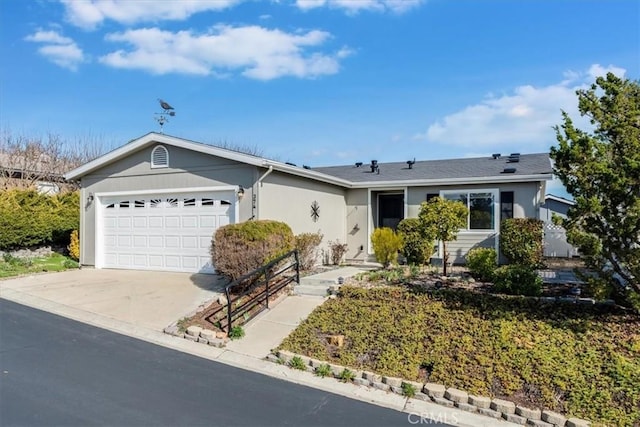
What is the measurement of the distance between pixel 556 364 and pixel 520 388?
0.68 m

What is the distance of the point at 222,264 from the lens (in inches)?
341

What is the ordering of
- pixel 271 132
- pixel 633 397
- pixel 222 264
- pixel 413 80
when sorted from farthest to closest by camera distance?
pixel 271 132
pixel 413 80
pixel 222 264
pixel 633 397

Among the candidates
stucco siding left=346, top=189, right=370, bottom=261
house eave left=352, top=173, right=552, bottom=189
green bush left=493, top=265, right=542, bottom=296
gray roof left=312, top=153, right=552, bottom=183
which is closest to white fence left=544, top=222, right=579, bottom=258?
gray roof left=312, top=153, right=552, bottom=183

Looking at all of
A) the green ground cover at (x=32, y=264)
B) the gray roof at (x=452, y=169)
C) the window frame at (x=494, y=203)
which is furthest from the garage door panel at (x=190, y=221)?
the window frame at (x=494, y=203)

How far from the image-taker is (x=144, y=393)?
14.8 feet

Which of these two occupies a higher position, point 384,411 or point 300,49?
point 300,49

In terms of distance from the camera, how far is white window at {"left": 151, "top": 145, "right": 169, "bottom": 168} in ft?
37.8

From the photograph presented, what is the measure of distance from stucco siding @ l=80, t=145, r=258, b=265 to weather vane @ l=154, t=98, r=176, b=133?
2.95 feet

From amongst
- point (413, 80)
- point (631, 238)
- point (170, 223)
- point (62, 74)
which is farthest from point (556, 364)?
point (62, 74)

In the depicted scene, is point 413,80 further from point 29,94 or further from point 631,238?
point 29,94

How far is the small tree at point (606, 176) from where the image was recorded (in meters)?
5.59

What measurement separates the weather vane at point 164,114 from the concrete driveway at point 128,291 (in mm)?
4462

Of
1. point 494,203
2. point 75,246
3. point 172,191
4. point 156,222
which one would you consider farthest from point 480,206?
point 75,246

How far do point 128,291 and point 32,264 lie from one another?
210 inches
